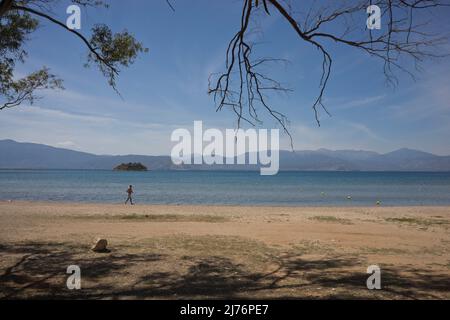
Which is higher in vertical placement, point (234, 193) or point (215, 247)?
point (215, 247)

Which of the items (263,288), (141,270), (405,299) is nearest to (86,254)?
(141,270)

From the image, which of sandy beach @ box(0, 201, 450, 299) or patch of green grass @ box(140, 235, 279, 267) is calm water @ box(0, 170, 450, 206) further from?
patch of green grass @ box(140, 235, 279, 267)

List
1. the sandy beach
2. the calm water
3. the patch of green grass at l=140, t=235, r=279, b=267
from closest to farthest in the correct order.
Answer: the sandy beach
the patch of green grass at l=140, t=235, r=279, b=267
the calm water

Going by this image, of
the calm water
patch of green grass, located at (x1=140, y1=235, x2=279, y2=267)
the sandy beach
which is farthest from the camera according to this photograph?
the calm water

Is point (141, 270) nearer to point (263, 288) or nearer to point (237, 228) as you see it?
point (263, 288)

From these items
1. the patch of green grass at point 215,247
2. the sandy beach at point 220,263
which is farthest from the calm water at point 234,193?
the patch of green grass at point 215,247

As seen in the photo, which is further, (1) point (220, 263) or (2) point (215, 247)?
(2) point (215, 247)

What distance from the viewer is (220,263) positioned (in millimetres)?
8523

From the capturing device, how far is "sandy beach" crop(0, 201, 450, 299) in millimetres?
6289

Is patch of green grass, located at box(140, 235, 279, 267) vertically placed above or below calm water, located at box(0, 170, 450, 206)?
above

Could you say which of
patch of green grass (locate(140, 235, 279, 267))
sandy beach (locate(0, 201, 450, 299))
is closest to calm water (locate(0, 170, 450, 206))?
sandy beach (locate(0, 201, 450, 299))

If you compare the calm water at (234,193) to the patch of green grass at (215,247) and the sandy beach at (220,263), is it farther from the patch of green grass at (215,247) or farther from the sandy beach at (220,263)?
the patch of green grass at (215,247)

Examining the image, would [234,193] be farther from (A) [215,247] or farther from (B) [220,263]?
(B) [220,263]

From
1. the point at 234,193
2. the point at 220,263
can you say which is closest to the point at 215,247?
the point at 220,263
